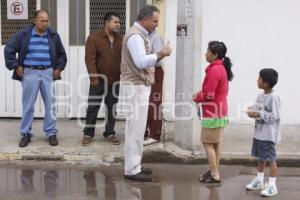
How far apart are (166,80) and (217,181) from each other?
2612 mm

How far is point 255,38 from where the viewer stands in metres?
8.84

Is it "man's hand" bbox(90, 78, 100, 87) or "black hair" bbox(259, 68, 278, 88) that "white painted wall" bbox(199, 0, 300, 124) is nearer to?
"man's hand" bbox(90, 78, 100, 87)

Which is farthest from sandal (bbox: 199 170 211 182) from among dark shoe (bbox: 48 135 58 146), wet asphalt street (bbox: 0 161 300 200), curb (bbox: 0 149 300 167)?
dark shoe (bbox: 48 135 58 146)

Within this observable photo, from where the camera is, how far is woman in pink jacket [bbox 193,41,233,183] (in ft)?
20.6

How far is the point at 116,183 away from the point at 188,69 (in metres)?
1.78

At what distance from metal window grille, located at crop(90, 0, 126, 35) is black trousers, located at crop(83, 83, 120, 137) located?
1.48 meters

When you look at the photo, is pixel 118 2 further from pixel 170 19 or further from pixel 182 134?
pixel 182 134

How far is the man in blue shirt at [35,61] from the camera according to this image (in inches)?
297

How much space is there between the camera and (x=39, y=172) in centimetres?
700

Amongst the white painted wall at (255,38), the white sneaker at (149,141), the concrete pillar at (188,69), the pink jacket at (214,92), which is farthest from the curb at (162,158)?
the white painted wall at (255,38)

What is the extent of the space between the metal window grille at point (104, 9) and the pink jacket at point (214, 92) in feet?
9.67

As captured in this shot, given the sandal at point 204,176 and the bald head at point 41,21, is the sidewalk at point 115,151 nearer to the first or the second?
the sandal at point 204,176

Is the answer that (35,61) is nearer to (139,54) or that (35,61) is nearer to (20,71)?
(20,71)

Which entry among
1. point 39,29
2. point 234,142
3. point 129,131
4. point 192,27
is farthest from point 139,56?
point 234,142
